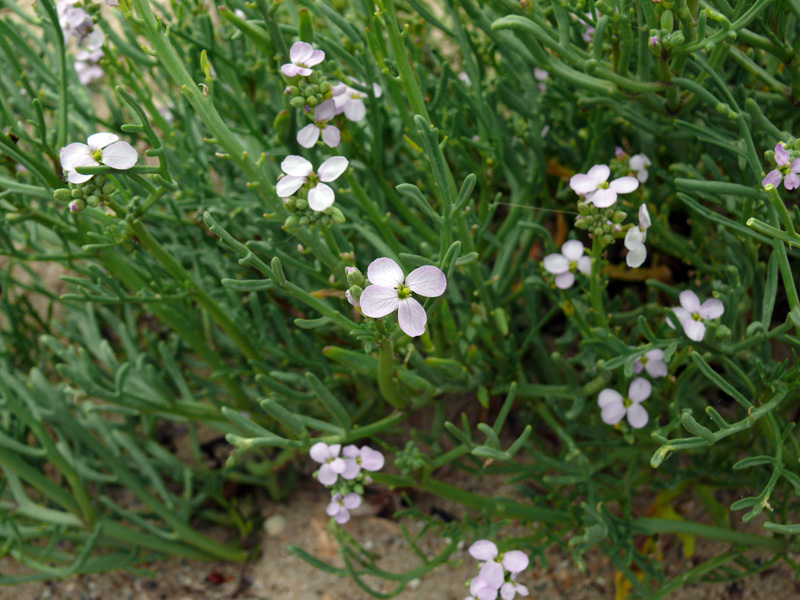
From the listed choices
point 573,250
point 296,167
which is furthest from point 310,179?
point 573,250

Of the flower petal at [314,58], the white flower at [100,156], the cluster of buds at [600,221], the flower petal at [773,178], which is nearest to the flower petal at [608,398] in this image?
the cluster of buds at [600,221]

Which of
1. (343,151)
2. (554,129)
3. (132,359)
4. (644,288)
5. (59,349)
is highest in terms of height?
(343,151)

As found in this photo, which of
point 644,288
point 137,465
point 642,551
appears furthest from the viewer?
point 644,288

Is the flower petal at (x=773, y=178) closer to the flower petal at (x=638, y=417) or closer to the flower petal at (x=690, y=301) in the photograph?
the flower petal at (x=690, y=301)

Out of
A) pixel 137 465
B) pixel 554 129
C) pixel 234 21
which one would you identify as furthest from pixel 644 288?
pixel 137 465

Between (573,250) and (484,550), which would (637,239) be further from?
(484,550)

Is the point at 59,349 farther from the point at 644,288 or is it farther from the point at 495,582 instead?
the point at 644,288

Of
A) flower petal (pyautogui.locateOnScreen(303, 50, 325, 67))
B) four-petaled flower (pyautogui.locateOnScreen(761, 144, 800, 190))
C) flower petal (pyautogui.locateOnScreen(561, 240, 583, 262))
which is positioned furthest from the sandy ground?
flower petal (pyautogui.locateOnScreen(303, 50, 325, 67))
